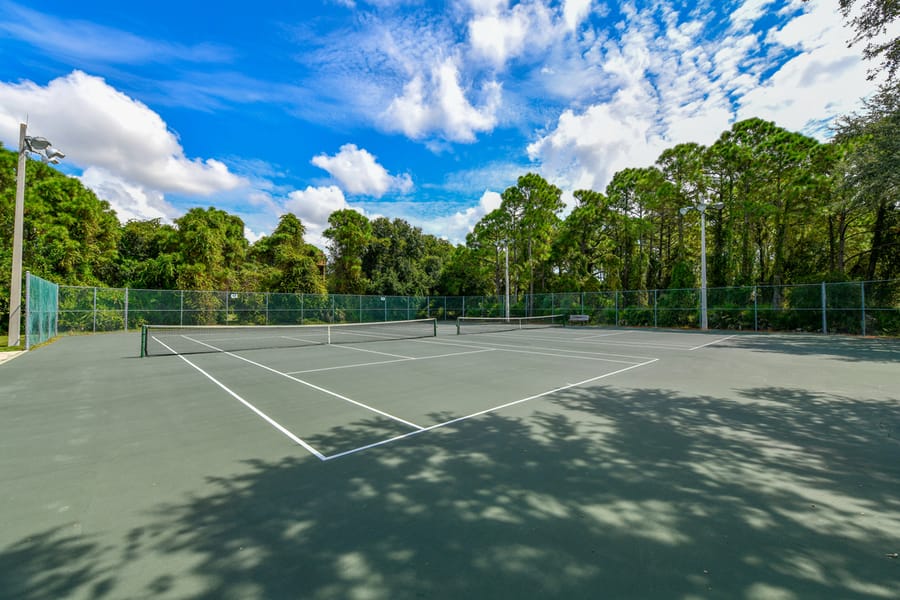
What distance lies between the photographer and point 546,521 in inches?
108

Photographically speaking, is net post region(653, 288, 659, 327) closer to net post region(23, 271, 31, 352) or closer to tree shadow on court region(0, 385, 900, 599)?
tree shadow on court region(0, 385, 900, 599)

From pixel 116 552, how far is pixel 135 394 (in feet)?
19.3

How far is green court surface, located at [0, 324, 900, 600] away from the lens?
2.18 m

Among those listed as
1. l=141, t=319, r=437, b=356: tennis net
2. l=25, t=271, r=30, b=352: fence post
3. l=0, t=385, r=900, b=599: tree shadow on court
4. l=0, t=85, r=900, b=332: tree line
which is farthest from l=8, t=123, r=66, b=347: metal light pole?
l=0, t=385, r=900, b=599: tree shadow on court

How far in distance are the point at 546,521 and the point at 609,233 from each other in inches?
1450

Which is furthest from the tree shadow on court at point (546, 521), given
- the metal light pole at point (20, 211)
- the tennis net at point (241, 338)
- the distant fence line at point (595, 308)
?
the distant fence line at point (595, 308)

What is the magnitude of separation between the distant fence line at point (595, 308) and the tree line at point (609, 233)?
254cm

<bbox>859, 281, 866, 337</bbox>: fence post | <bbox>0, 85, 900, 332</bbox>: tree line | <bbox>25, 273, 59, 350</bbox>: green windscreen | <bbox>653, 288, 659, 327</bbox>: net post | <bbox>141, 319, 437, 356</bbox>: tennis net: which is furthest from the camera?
<bbox>653, 288, 659, 327</bbox>: net post

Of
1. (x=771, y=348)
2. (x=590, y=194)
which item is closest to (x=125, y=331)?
(x=771, y=348)

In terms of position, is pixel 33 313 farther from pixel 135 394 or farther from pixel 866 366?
pixel 866 366

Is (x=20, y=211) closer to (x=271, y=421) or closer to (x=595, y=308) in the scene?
(x=271, y=421)

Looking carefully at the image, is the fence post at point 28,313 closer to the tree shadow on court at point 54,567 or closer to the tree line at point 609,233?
the tree line at point 609,233

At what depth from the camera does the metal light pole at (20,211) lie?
1332cm

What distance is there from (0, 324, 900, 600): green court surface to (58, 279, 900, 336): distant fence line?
17.4 metres
